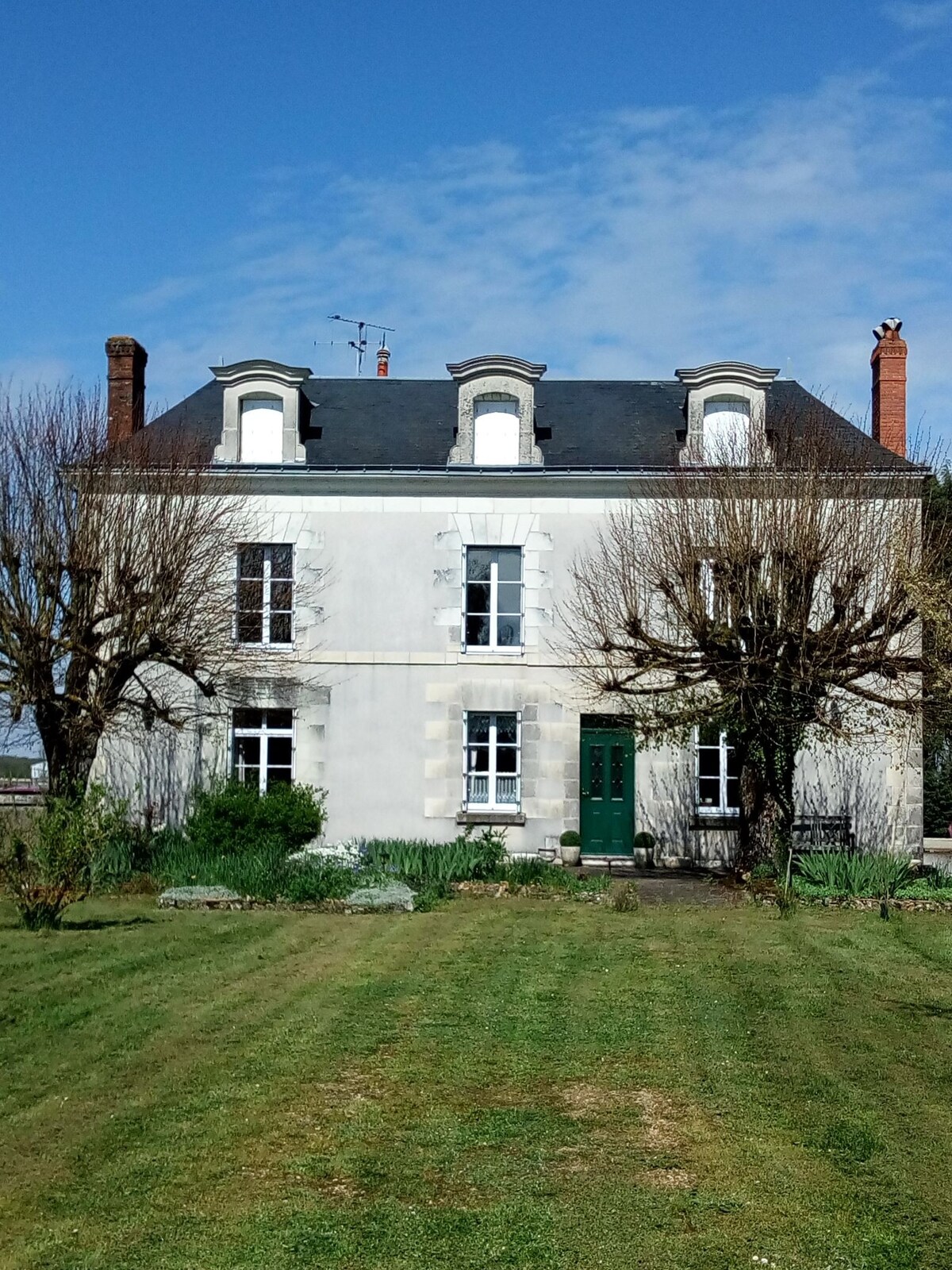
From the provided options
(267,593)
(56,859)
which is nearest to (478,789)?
(267,593)

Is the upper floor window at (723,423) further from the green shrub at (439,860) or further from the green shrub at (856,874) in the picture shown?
the green shrub at (439,860)

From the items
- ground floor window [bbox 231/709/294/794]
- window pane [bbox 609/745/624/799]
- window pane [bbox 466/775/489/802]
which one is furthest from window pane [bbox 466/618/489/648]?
ground floor window [bbox 231/709/294/794]

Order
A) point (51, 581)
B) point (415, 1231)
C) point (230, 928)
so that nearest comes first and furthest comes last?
point (415, 1231)
point (230, 928)
point (51, 581)

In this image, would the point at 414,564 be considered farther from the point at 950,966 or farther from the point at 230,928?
the point at 950,966

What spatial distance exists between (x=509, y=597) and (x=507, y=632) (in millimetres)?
544

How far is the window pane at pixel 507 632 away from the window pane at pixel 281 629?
326 centimetres

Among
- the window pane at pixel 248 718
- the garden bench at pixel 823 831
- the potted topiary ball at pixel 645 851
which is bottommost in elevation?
the potted topiary ball at pixel 645 851

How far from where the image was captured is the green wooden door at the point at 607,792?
68.4 feet

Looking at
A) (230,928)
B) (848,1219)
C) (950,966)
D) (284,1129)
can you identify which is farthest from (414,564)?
(848,1219)

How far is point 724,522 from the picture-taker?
16859 mm

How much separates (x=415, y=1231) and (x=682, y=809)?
624 inches

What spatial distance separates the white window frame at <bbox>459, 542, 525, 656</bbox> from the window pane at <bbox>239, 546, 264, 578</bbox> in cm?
315

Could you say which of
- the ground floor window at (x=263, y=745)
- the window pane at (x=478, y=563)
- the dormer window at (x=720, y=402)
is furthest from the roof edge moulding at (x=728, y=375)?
the ground floor window at (x=263, y=745)

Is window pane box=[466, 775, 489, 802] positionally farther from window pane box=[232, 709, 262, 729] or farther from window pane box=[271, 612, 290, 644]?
window pane box=[271, 612, 290, 644]
